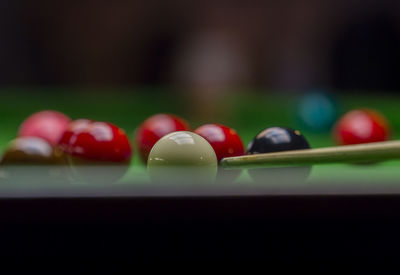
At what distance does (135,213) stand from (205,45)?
5358 millimetres

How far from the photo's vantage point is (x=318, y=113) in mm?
2678

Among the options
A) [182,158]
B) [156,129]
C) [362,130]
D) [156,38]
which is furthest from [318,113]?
[156,38]

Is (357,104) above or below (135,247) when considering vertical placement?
above

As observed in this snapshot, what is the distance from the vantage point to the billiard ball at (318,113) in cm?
264

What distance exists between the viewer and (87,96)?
11.3 feet

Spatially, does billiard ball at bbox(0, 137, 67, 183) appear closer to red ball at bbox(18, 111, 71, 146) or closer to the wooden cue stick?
the wooden cue stick

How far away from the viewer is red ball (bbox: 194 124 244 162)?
107 centimetres

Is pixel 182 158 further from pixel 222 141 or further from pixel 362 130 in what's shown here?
pixel 362 130

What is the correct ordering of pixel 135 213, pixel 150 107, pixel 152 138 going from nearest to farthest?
1. pixel 135 213
2. pixel 152 138
3. pixel 150 107

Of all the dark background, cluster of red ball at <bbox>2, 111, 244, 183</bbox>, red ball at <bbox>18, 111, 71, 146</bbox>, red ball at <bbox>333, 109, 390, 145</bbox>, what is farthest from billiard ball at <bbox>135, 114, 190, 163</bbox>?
the dark background

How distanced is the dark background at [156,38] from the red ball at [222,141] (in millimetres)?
5318

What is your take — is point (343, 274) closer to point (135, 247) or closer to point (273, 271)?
point (273, 271)

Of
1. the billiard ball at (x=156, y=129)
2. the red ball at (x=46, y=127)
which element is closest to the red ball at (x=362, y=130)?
the billiard ball at (x=156, y=129)

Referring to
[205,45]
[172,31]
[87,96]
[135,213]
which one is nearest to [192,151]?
[135,213]
